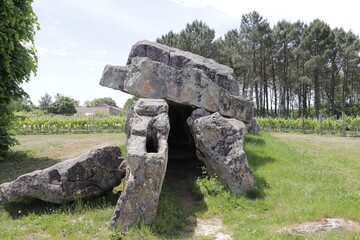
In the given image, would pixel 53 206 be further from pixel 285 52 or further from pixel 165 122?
pixel 285 52

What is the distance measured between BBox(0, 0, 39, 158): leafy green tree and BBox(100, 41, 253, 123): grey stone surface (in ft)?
13.0

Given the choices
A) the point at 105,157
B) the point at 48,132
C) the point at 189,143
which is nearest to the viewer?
the point at 105,157

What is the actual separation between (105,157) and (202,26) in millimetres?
51840

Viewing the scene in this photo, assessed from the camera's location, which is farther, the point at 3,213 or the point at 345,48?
the point at 345,48

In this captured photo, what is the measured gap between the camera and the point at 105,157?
9.61m

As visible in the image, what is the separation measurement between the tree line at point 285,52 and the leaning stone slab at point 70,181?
45463 millimetres

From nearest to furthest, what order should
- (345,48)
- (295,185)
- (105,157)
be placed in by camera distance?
(105,157) → (295,185) → (345,48)

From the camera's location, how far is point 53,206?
9.09 metres

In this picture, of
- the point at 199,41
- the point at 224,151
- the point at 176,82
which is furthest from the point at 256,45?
the point at 224,151

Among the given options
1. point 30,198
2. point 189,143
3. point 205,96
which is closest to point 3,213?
point 30,198

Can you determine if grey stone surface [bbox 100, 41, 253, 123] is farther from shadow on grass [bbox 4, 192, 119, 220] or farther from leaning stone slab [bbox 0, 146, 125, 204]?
shadow on grass [bbox 4, 192, 119, 220]

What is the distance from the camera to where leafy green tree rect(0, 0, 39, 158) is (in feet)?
A: 43.5

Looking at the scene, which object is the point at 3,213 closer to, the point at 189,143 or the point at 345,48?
the point at 189,143

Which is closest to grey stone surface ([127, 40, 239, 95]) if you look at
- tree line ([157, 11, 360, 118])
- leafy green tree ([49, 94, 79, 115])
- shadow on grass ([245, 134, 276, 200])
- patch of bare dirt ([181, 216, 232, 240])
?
shadow on grass ([245, 134, 276, 200])
